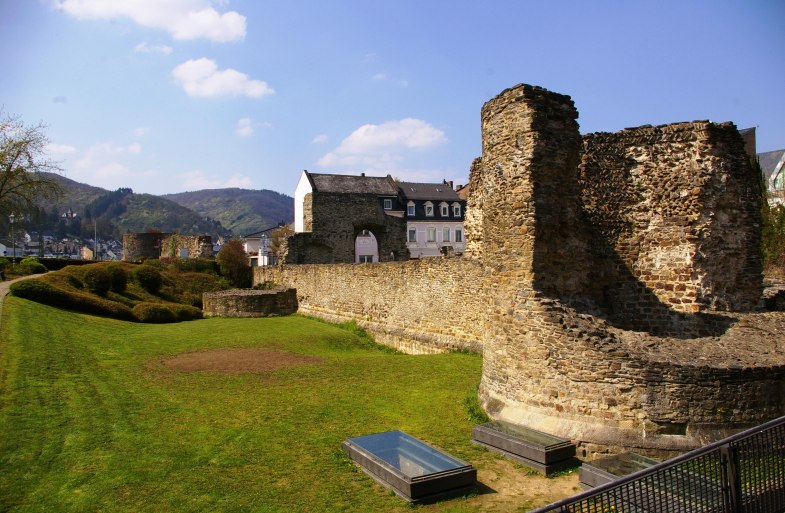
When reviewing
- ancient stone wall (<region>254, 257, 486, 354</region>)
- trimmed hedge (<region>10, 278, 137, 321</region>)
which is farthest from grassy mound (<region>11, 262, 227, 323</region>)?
ancient stone wall (<region>254, 257, 486, 354</region>)

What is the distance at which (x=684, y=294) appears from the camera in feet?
35.6

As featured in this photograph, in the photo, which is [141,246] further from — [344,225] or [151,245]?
[344,225]

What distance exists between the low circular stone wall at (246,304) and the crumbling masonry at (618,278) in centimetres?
2002

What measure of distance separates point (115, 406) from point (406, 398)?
562 cm

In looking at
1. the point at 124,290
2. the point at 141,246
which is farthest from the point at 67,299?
the point at 141,246

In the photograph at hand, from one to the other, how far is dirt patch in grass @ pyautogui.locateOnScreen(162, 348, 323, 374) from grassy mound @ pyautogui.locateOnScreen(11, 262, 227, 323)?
880 centimetres

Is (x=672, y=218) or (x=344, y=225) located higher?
(x=344, y=225)

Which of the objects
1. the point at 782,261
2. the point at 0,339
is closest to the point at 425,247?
the point at 782,261

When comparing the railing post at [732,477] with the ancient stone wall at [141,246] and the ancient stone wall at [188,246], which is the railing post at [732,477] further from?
the ancient stone wall at [141,246]

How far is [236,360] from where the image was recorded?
16.2m

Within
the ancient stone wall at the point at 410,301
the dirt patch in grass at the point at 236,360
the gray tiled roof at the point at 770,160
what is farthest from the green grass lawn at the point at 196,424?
the gray tiled roof at the point at 770,160

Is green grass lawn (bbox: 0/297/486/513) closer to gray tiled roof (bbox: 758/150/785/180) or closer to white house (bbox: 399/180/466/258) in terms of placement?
white house (bbox: 399/180/466/258)

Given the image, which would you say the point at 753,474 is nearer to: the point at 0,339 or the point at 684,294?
the point at 684,294

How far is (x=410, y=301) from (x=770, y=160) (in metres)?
52.5
